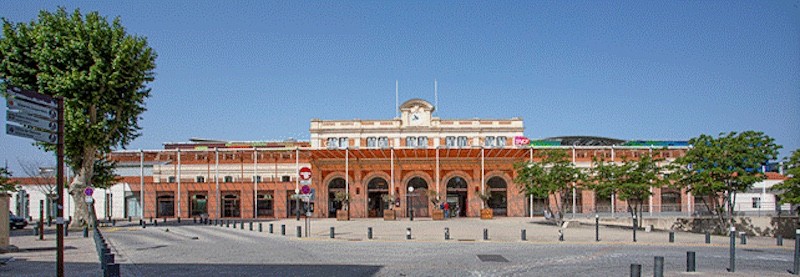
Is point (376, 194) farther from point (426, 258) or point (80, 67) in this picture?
point (426, 258)

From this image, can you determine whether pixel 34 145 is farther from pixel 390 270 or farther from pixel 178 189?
pixel 390 270

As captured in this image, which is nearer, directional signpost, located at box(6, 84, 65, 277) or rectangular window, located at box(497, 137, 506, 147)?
directional signpost, located at box(6, 84, 65, 277)

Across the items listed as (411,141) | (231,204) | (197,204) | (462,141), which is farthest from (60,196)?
(462,141)

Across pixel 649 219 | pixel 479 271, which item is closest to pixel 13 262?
pixel 479 271

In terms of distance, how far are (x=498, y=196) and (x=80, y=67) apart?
34655mm

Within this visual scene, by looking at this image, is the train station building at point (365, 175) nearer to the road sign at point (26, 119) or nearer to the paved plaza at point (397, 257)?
the paved plaza at point (397, 257)

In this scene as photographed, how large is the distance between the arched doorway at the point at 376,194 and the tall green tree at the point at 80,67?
24.0 meters

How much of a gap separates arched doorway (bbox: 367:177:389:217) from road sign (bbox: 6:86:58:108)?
44.3 meters

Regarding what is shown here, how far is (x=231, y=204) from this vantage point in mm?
56688

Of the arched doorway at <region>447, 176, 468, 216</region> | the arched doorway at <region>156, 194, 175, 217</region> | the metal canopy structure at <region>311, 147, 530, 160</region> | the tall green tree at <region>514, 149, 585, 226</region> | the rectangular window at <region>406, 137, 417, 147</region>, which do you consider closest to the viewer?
the tall green tree at <region>514, 149, 585, 226</region>

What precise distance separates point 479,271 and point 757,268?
7395mm

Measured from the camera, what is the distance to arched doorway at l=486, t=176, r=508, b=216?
180ft

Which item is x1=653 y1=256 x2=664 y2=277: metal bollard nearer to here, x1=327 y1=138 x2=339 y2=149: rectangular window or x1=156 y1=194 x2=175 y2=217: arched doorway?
x1=327 y1=138 x2=339 y2=149: rectangular window

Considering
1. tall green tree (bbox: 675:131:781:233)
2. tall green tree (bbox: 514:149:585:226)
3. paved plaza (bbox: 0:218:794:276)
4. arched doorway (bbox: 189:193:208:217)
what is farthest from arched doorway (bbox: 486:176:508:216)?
paved plaza (bbox: 0:218:794:276)
